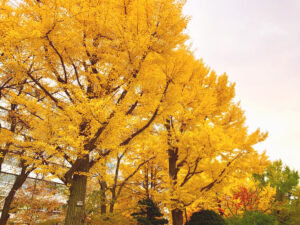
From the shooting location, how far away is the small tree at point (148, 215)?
6.63 metres

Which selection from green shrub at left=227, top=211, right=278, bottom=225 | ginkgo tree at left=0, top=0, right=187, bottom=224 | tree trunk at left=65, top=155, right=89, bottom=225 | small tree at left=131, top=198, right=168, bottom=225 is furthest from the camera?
small tree at left=131, top=198, right=168, bottom=225

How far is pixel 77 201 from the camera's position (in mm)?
4730

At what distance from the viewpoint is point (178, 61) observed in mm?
5320

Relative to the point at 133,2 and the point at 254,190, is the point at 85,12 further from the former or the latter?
the point at 254,190

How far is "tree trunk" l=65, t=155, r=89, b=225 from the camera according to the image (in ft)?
15.1

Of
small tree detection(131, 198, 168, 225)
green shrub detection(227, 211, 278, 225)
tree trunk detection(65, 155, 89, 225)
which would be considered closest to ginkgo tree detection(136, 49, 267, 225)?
small tree detection(131, 198, 168, 225)

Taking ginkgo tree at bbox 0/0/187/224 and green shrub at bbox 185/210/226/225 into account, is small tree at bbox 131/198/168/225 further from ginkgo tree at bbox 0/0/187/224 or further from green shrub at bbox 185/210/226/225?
ginkgo tree at bbox 0/0/187/224

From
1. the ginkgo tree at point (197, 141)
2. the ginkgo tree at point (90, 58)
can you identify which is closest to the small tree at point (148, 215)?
the ginkgo tree at point (197, 141)

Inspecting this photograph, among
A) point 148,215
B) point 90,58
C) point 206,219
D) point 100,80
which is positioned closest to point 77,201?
point 100,80

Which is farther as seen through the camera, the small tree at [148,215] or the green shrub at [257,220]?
the small tree at [148,215]

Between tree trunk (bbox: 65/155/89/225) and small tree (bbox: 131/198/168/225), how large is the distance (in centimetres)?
243

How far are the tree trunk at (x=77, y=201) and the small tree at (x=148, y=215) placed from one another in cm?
243

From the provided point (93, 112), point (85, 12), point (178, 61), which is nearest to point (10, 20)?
point (85, 12)

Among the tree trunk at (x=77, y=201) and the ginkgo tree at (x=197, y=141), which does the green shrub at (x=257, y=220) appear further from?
the tree trunk at (x=77, y=201)
